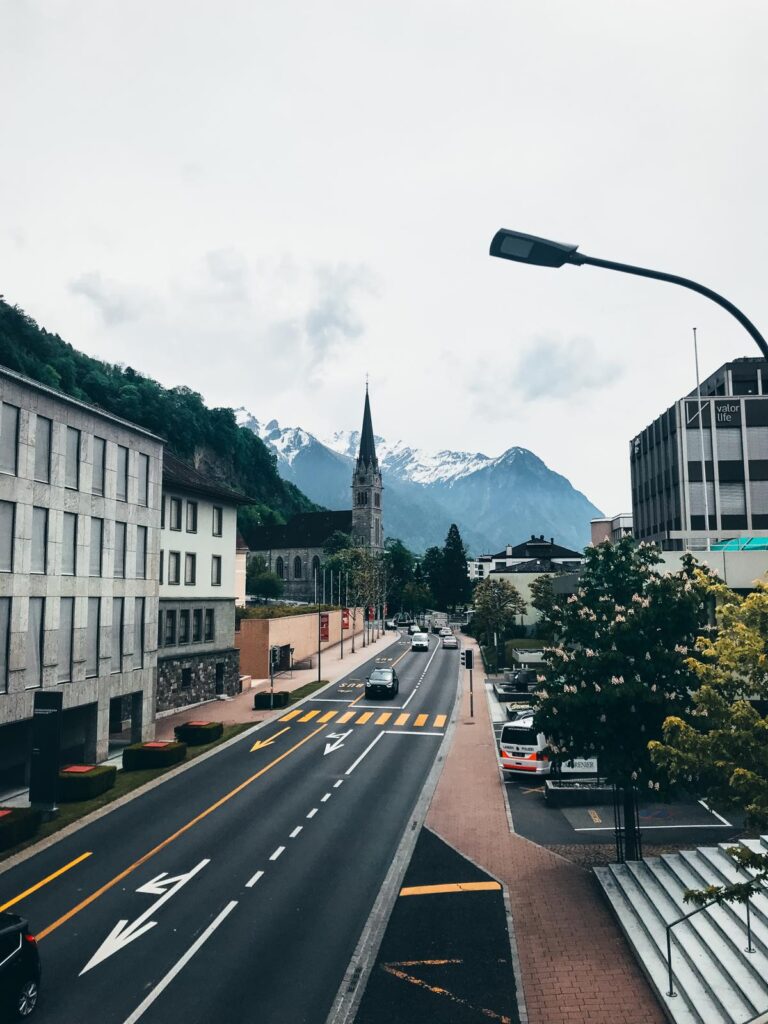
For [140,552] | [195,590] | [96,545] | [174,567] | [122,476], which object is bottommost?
[195,590]

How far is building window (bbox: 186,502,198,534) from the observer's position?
44844mm

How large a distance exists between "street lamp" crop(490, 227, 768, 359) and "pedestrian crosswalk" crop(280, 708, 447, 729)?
1334 inches

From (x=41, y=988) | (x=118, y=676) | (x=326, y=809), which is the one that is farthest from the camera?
(x=118, y=676)

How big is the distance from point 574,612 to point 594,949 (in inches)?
Result: 318

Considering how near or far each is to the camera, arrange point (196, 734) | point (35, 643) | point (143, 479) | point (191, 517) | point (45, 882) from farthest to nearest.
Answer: point (191, 517)
point (143, 479)
point (196, 734)
point (35, 643)
point (45, 882)

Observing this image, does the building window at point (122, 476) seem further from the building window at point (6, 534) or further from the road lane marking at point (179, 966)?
the road lane marking at point (179, 966)

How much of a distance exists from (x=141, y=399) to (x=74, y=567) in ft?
439

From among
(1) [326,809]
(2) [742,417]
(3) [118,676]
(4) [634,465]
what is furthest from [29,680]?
(4) [634,465]

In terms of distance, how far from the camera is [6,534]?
26891mm

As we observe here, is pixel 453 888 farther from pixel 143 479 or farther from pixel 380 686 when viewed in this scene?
pixel 380 686

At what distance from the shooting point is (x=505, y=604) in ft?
251

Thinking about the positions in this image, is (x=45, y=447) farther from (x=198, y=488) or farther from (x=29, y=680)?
(x=198, y=488)

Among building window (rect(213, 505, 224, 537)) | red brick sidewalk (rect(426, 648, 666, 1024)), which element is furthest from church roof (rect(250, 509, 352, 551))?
red brick sidewalk (rect(426, 648, 666, 1024))

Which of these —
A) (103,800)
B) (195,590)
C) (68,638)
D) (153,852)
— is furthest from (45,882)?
(195,590)
